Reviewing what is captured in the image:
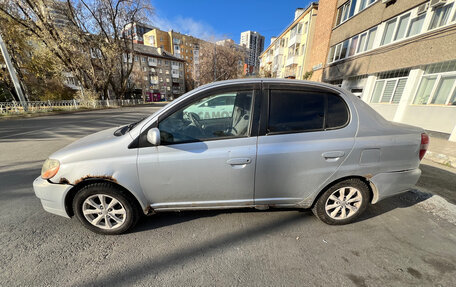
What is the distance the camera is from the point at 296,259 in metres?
1.83

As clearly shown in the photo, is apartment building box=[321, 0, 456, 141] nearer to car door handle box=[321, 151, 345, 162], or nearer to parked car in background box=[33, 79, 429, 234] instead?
parked car in background box=[33, 79, 429, 234]

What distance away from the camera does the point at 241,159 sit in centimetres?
193

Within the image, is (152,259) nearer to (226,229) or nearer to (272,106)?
(226,229)

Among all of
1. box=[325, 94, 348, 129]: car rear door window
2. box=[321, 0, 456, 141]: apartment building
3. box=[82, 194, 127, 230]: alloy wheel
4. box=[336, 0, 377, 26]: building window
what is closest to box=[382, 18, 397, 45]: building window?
box=[321, 0, 456, 141]: apartment building

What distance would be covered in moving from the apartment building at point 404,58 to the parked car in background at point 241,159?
25.9ft

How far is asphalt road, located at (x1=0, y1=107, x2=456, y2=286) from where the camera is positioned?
1.64m

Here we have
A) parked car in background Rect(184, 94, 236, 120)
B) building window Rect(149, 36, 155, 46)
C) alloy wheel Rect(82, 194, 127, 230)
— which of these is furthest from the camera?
building window Rect(149, 36, 155, 46)

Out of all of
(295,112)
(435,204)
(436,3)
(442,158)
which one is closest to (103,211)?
(295,112)

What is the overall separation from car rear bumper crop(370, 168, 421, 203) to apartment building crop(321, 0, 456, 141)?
7.13m

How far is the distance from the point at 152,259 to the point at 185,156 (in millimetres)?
1164

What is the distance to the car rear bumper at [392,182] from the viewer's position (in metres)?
2.20

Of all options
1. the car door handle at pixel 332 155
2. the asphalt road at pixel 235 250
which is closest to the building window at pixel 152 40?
the asphalt road at pixel 235 250

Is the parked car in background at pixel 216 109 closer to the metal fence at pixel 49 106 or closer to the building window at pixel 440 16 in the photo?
the building window at pixel 440 16

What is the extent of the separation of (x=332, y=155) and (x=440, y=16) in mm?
10876
